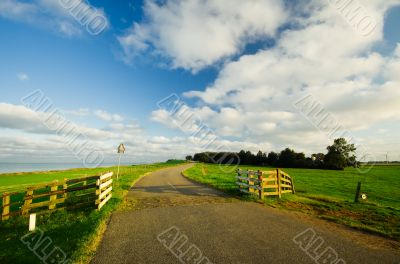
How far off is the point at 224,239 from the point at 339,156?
8202 centimetres

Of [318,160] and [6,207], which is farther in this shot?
[318,160]

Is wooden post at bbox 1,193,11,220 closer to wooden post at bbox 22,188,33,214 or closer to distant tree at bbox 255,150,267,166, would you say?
wooden post at bbox 22,188,33,214

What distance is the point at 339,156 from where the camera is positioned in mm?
75188

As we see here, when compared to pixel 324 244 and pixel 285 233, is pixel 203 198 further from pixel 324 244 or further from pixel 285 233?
pixel 324 244

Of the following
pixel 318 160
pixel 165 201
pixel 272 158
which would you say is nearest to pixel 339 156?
pixel 318 160

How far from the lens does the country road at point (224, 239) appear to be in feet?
17.9

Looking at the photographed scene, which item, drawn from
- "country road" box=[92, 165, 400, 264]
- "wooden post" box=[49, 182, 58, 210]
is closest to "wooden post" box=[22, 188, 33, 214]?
"wooden post" box=[49, 182, 58, 210]

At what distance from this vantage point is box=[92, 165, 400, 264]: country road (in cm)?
546

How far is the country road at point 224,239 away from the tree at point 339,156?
75.5 m

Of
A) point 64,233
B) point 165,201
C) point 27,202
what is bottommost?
point 64,233

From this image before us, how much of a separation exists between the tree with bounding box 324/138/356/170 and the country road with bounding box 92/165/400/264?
75.5m

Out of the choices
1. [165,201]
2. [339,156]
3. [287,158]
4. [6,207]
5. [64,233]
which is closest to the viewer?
[64,233]

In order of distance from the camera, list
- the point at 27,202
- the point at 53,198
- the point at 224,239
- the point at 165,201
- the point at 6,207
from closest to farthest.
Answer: the point at 224,239
the point at 6,207
the point at 27,202
the point at 53,198
the point at 165,201

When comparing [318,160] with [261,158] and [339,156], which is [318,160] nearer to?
[339,156]
